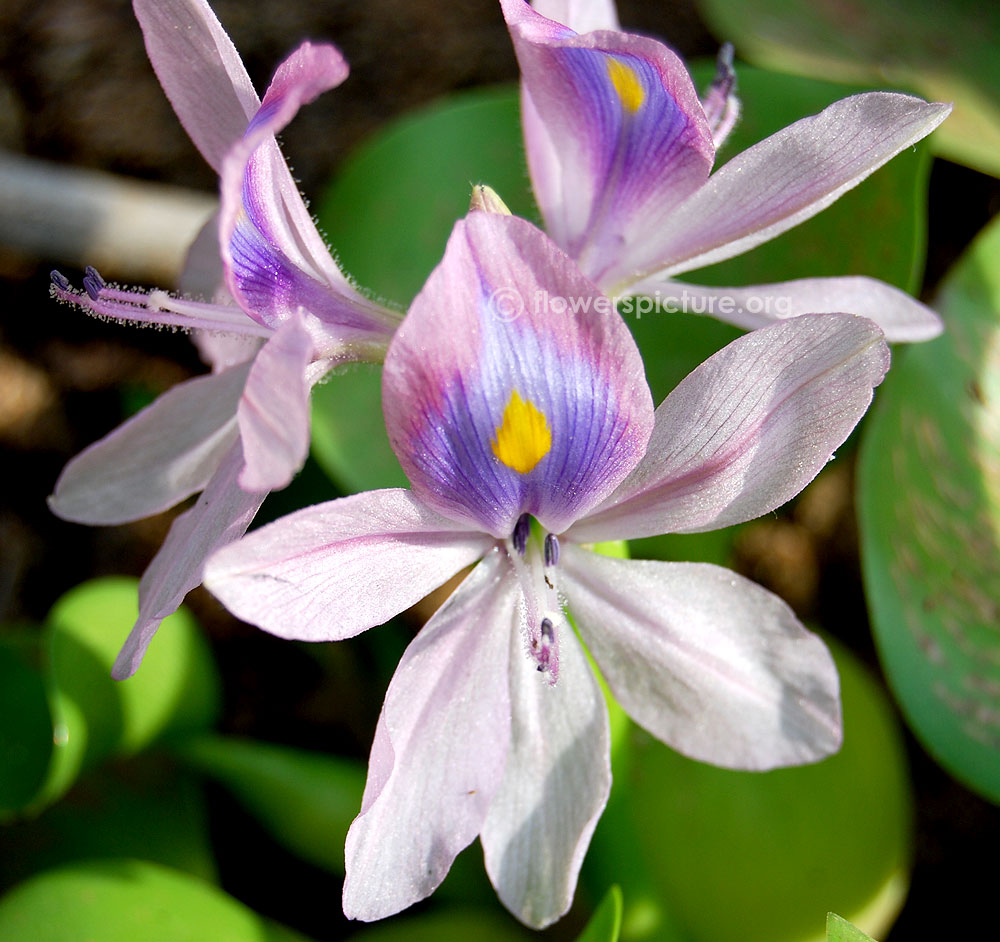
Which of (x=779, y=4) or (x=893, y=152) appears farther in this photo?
(x=779, y=4)

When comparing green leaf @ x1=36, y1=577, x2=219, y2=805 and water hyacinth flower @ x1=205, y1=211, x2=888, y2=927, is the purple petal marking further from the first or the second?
green leaf @ x1=36, y1=577, x2=219, y2=805

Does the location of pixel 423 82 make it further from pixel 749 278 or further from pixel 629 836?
pixel 629 836

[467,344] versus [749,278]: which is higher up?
[467,344]

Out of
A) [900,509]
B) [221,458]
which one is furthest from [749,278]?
[221,458]

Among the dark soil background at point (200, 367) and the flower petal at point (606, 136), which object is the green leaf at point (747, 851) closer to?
the dark soil background at point (200, 367)

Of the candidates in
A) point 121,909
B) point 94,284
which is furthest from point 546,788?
point 94,284

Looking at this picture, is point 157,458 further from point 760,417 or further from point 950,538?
point 950,538
